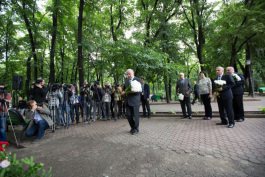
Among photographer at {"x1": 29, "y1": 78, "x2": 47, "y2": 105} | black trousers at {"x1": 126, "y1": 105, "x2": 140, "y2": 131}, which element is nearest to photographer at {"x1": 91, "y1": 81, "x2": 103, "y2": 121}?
photographer at {"x1": 29, "y1": 78, "x2": 47, "y2": 105}

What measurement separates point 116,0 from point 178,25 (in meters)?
6.27

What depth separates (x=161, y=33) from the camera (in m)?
16.5

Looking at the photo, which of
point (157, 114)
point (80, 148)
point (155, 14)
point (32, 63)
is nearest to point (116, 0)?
point (155, 14)

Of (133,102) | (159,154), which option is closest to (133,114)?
(133,102)

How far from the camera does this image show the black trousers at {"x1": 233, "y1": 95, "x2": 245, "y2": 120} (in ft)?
23.8

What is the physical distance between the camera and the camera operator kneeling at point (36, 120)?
614 cm

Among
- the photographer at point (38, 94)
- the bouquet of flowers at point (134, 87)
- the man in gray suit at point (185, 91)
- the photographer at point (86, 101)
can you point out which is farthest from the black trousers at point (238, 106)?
the photographer at point (38, 94)

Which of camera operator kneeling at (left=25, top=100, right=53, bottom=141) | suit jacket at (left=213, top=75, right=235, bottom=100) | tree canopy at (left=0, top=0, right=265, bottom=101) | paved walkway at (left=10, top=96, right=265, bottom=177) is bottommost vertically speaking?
paved walkway at (left=10, top=96, right=265, bottom=177)

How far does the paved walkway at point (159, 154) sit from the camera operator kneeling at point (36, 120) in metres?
0.47

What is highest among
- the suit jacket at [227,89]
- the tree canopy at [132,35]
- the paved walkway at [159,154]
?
the tree canopy at [132,35]

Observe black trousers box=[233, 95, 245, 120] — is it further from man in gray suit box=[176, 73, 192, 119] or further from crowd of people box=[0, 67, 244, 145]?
man in gray suit box=[176, 73, 192, 119]

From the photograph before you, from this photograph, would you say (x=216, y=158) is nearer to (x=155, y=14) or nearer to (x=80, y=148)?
(x=80, y=148)

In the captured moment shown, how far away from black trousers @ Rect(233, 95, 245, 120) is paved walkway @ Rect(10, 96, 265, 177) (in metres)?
1.30

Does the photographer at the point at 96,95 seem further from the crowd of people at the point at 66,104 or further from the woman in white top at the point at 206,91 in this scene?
the woman in white top at the point at 206,91
